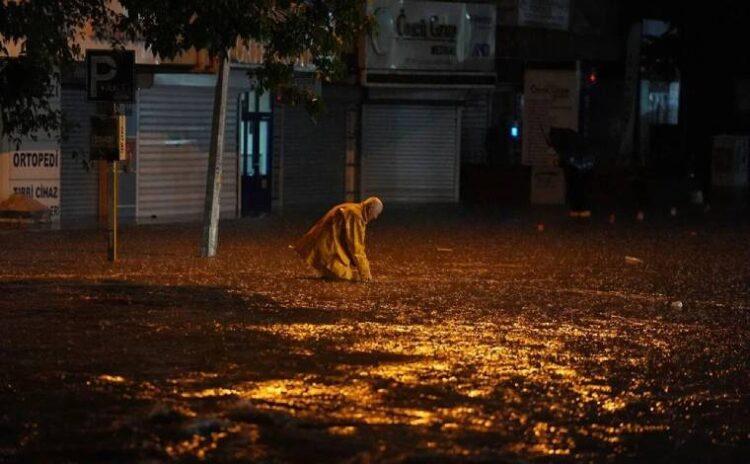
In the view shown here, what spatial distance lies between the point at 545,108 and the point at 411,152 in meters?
3.59

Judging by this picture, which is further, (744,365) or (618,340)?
(618,340)

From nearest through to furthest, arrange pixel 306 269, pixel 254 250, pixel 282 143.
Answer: pixel 306 269 → pixel 254 250 → pixel 282 143

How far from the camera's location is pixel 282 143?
106ft

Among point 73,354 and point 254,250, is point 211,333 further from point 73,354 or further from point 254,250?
point 254,250

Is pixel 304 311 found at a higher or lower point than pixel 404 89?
lower

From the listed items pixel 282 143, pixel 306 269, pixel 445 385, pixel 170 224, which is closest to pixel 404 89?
pixel 282 143

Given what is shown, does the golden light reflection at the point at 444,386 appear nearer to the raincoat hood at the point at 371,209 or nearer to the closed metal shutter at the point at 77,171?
the raincoat hood at the point at 371,209

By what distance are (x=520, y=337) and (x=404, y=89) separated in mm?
21480

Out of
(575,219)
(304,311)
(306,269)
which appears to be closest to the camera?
(304,311)

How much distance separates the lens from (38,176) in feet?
83.0

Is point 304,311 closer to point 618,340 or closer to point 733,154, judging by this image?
point 618,340

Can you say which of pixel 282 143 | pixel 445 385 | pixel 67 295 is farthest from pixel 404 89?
pixel 445 385

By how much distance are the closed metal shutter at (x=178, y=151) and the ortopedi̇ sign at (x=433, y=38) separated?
17.9ft

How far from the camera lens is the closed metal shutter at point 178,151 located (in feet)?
90.7
